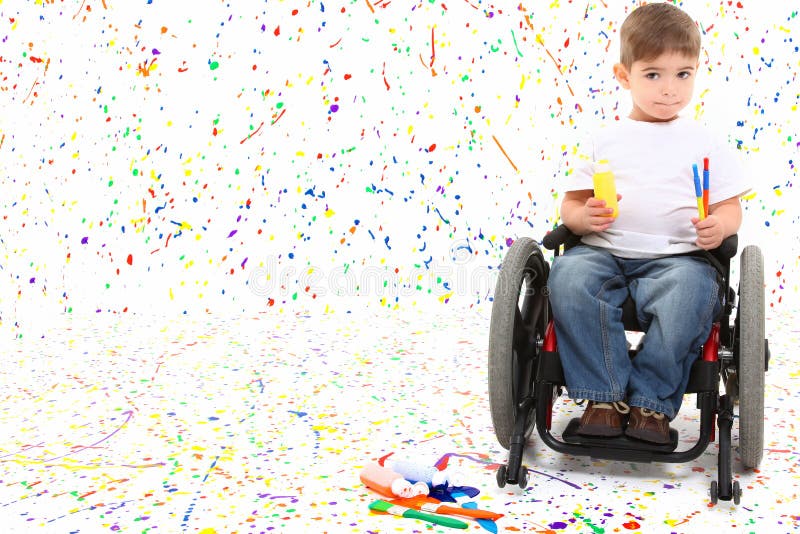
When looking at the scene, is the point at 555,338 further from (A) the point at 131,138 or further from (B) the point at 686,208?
(A) the point at 131,138

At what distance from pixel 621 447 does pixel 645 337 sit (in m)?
0.19

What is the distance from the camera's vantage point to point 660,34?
1637 mm

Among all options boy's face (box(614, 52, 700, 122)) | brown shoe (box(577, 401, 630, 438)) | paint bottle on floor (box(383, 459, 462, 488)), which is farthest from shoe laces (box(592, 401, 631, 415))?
boy's face (box(614, 52, 700, 122))

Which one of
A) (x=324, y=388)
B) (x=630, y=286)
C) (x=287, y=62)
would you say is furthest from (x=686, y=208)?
(x=287, y=62)

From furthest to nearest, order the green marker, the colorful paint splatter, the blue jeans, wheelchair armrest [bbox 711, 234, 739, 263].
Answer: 1. the colorful paint splatter
2. wheelchair armrest [bbox 711, 234, 739, 263]
3. the blue jeans
4. the green marker

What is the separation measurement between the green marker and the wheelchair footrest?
0.27m

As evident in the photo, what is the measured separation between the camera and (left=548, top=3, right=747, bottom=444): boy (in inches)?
59.8

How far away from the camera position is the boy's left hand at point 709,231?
160 cm

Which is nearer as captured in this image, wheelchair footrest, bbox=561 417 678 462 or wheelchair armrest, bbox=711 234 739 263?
wheelchair footrest, bbox=561 417 678 462

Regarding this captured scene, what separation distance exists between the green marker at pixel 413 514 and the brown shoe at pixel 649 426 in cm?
34

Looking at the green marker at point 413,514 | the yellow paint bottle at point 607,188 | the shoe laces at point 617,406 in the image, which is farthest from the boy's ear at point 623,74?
the green marker at point 413,514

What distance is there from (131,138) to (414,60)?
0.90 metres

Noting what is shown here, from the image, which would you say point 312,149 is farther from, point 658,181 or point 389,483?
point 389,483

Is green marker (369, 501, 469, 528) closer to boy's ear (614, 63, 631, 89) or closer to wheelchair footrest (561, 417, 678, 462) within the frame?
wheelchair footrest (561, 417, 678, 462)
